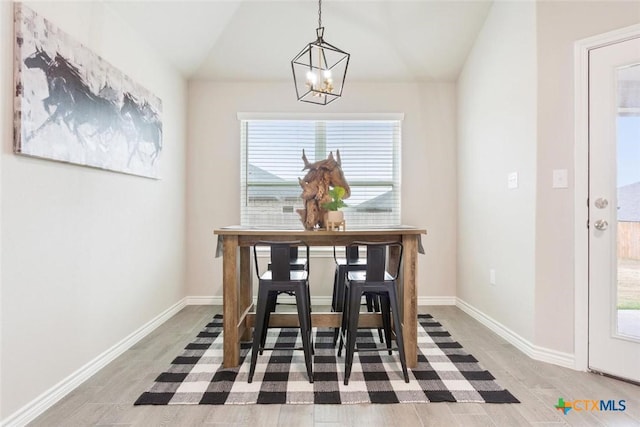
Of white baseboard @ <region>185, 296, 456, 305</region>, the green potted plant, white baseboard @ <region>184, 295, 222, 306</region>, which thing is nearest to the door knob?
the green potted plant

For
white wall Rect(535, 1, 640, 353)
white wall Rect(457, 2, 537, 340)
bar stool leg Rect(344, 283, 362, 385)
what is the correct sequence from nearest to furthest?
bar stool leg Rect(344, 283, 362, 385), white wall Rect(535, 1, 640, 353), white wall Rect(457, 2, 537, 340)

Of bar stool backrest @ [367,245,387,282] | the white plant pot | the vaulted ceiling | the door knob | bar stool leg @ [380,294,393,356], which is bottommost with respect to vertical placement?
bar stool leg @ [380,294,393,356]

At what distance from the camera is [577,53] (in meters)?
2.29

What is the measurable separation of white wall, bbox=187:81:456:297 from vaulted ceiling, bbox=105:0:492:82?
0.18 m

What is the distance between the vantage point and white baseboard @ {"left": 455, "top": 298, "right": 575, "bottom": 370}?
2.34 m

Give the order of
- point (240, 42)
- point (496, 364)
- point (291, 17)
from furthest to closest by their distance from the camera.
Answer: point (240, 42), point (291, 17), point (496, 364)

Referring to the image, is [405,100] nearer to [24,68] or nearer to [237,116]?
[237,116]

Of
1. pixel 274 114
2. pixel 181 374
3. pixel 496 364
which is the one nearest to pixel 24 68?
pixel 181 374

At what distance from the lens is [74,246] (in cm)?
209

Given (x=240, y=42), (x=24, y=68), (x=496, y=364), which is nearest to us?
(x=24, y=68)

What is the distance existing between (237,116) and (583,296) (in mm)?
3603

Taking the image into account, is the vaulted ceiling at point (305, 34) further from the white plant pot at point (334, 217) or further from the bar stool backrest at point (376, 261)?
the bar stool backrest at point (376, 261)

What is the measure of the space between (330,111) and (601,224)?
8.98ft

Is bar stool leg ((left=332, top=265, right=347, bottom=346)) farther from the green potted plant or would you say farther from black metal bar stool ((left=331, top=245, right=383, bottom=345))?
the green potted plant
